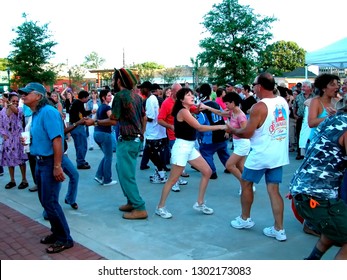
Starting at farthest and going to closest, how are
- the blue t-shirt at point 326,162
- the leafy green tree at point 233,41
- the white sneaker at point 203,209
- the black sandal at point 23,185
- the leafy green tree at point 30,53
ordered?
1. the leafy green tree at point 233,41
2. the leafy green tree at point 30,53
3. the black sandal at point 23,185
4. the white sneaker at point 203,209
5. the blue t-shirt at point 326,162

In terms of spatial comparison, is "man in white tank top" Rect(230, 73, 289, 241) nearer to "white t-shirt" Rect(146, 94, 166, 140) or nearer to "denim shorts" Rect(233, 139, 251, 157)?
"denim shorts" Rect(233, 139, 251, 157)

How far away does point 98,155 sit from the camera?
1049 cm

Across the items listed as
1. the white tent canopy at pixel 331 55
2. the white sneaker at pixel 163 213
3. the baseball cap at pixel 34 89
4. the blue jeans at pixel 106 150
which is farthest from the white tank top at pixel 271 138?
the white tent canopy at pixel 331 55

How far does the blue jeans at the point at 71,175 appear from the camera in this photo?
5.17m

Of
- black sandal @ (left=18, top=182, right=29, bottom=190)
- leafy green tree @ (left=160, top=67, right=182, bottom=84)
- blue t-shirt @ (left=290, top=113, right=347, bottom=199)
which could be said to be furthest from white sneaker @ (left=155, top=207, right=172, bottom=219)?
leafy green tree @ (left=160, top=67, right=182, bottom=84)

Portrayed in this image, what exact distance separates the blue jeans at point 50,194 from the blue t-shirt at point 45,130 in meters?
0.12

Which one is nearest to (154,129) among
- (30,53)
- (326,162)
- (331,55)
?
(331,55)

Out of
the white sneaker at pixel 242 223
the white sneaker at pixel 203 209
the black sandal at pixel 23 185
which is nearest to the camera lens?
the white sneaker at pixel 242 223

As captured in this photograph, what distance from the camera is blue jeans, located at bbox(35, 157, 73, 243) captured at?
4.07 meters

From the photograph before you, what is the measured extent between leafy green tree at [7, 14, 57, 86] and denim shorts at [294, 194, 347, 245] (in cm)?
2858

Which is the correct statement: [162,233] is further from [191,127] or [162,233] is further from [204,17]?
[204,17]

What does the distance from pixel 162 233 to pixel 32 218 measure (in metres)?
2.00

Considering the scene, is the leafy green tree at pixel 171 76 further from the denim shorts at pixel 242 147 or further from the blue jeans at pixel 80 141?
the denim shorts at pixel 242 147
